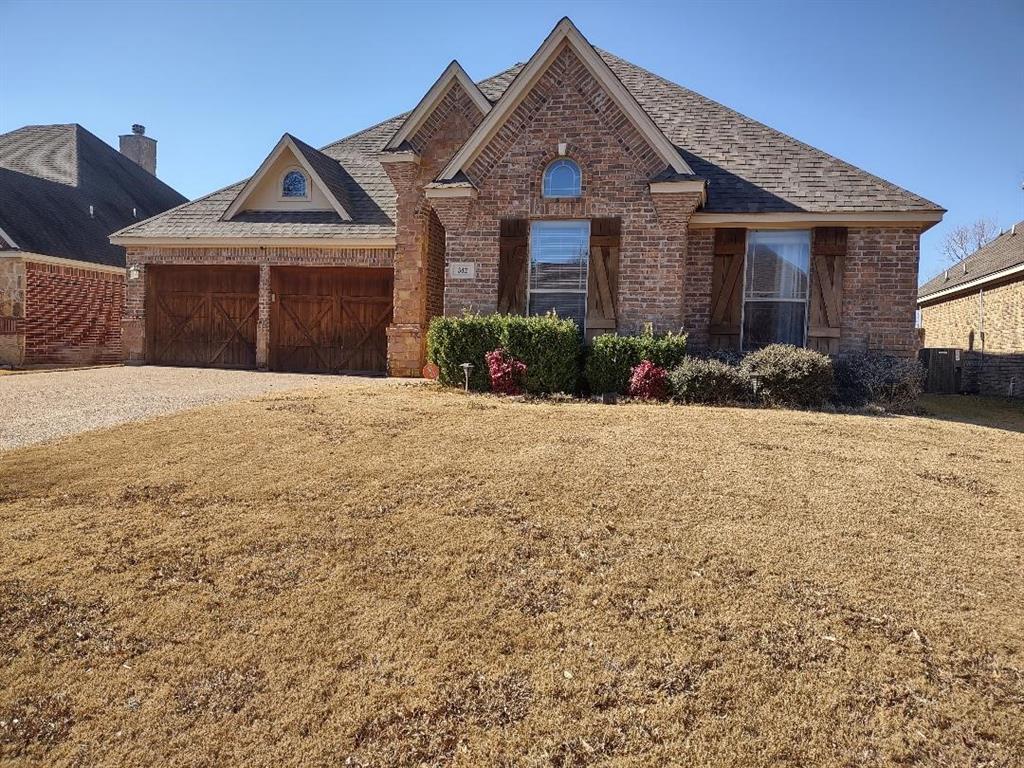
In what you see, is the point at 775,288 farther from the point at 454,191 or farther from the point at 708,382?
the point at 454,191

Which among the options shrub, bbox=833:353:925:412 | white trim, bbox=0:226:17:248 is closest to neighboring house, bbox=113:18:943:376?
shrub, bbox=833:353:925:412

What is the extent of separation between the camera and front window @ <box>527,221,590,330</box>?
12172mm

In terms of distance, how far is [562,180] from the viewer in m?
12.1

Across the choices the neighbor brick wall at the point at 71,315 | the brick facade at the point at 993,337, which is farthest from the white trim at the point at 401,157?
the brick facade at the point at 993,337

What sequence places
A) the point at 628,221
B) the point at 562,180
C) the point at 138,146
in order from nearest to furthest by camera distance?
the point at 628,221 → the point at 562,180 → the point at 138,146

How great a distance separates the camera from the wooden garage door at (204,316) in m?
16.9

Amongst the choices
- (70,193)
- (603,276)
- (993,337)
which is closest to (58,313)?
(70,193)

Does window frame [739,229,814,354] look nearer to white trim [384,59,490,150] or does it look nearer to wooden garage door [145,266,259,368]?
white trim [384,59,490,150]

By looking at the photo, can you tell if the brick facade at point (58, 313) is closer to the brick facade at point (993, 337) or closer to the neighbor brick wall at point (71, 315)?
the neighbor brick wall at point (71, 315)

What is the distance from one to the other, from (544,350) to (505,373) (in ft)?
2.46

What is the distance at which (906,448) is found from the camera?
6977 mm

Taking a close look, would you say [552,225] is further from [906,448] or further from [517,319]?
[906,448]

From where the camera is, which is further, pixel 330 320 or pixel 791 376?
pixel 330 320

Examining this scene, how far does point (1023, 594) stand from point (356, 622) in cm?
384
